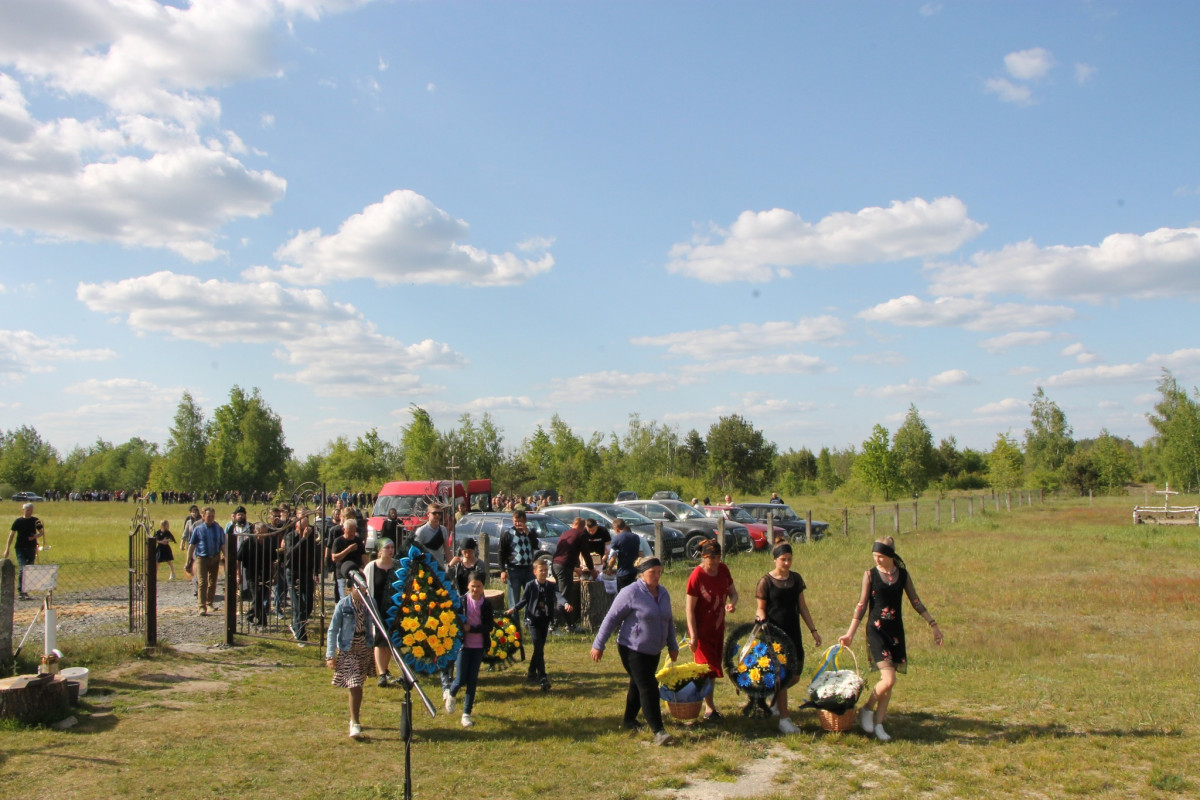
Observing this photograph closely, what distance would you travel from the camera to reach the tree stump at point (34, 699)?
714cm

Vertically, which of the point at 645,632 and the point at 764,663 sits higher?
the point at 645,632

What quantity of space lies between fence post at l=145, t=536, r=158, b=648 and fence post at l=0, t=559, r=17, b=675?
1514 mm

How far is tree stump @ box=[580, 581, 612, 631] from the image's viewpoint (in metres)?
12.6

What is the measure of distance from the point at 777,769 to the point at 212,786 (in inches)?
160

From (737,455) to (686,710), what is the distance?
5556cm

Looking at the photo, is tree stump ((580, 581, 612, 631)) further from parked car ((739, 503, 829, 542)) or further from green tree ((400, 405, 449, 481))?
green tree ((400, 405, 449, 481))

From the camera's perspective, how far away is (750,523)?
25.5 m

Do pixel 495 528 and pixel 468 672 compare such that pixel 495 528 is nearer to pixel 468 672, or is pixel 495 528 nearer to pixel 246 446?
pixel 468 672

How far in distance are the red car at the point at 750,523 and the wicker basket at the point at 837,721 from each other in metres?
14.3

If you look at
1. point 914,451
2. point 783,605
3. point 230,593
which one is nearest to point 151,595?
point 230,593

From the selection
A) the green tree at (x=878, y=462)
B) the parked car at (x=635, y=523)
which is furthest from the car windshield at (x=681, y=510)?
the green tree at (x=878, y=462)

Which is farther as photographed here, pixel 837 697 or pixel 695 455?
pixel 695 455

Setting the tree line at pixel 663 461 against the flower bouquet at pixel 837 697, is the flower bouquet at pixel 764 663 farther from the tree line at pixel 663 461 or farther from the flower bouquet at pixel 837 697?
the tree line at pixel 663 461

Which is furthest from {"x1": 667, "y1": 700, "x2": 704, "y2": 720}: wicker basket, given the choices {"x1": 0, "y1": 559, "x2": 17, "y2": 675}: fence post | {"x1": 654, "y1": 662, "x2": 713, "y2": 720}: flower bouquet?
{"x1": 0, "y1": 559, "x2": 17, "y2": 675}: fence post
